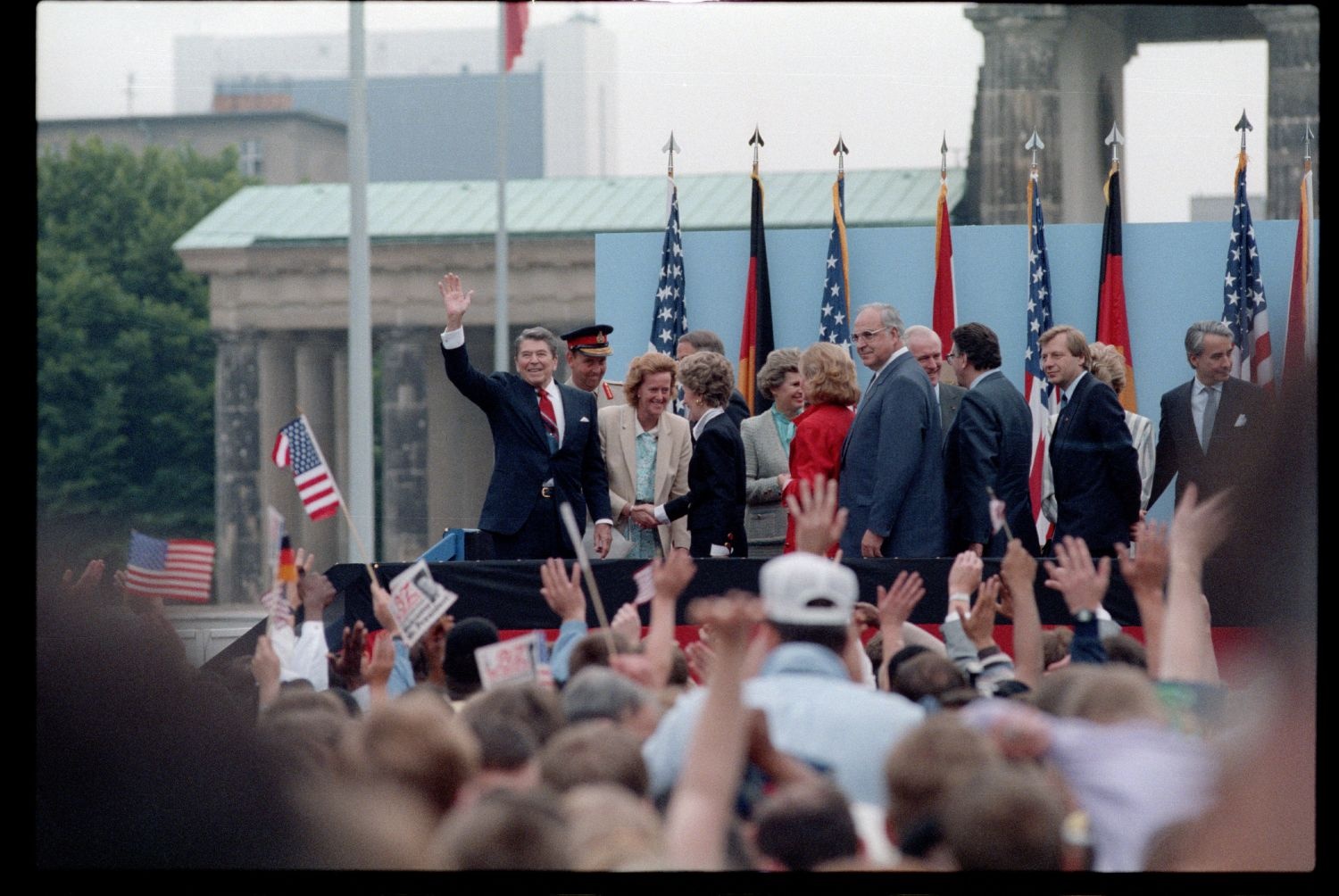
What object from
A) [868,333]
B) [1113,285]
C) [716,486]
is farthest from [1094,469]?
[1113,285]

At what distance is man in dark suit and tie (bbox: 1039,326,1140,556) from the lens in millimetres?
8508

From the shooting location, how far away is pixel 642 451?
31.6ft

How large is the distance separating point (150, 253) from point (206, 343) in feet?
8.02

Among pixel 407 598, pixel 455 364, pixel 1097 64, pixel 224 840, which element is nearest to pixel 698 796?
pixel 224 840

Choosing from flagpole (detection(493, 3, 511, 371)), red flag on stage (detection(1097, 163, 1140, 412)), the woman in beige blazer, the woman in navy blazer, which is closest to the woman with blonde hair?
the woman in beige blazer

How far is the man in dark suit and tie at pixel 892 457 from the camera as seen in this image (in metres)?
8.52

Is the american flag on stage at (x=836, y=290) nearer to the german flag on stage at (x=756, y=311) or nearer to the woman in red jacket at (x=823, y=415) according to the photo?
the german flag on stage at (x=756, y=311)

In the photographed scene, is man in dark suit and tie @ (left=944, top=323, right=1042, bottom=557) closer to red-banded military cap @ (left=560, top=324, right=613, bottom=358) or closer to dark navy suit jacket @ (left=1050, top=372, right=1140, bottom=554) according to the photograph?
dark navy suit jacket @ (left=1050, top=372, right=1140, bottom=554)

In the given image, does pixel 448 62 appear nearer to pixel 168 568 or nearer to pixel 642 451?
pixel 642 451

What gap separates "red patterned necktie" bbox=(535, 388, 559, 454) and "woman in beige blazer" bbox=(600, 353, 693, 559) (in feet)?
1.55

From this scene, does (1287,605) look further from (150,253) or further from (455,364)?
(150,253)

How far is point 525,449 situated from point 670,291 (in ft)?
17.3

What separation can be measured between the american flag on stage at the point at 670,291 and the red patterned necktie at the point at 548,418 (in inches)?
196

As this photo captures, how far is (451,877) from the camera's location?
415cm
